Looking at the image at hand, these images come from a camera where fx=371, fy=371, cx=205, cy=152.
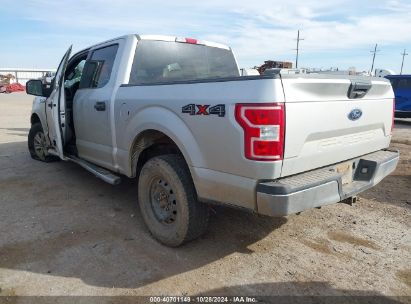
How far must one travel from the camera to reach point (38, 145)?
22.5ft

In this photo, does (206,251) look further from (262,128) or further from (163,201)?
(262,128)

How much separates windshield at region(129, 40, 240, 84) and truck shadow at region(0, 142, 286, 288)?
1.62 m

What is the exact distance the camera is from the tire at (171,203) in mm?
3236

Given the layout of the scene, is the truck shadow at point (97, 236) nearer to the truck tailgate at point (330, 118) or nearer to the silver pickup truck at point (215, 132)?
the silver pickup truck at point (215, 132)

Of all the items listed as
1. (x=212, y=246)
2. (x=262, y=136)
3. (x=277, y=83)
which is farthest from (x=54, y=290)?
(x=277, y=83)

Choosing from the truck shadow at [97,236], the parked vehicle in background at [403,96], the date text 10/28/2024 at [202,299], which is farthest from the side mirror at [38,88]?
the parked vehicle in background at [403,96]

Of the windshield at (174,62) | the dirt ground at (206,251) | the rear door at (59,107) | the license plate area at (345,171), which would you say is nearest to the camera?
the dirt ground at (206,251)

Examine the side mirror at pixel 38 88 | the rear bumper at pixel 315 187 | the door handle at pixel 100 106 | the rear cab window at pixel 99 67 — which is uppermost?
the rear cab window at pixel 99 67

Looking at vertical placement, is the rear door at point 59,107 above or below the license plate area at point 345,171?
above

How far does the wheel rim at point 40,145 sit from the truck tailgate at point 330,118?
521 cm

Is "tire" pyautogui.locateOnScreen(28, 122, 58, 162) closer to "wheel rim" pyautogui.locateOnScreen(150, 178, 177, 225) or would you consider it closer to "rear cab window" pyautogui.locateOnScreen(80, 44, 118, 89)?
"rear cab window" pyautogui.locateOnScreen(80, 44, 118, 89)

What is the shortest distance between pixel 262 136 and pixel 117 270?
5.57 ft

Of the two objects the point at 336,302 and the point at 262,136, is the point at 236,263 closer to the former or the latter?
the point at 336,302

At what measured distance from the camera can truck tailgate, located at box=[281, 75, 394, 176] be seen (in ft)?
8.70
